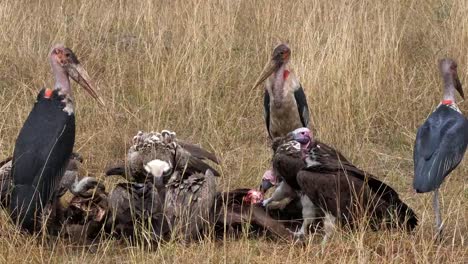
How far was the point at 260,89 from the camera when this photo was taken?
7.65 meters

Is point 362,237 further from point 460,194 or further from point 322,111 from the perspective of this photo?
point 322,111

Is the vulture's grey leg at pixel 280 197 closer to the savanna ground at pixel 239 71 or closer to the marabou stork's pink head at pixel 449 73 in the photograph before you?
the savanna ground at pixel 239 71

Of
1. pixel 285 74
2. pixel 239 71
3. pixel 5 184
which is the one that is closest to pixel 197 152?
pixel 5 184

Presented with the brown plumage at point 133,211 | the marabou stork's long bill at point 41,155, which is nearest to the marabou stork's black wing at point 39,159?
the marabou stork's long bill at point 41,155

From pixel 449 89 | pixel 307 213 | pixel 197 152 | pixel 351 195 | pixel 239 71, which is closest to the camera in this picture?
pixel 351 195

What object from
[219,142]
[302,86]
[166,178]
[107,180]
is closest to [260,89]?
[302,86]

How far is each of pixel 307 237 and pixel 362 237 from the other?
478 mm

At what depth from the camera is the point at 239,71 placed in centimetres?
767

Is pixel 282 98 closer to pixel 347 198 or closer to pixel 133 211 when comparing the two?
pixel 347 198

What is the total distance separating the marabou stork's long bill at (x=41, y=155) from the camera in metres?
4.65

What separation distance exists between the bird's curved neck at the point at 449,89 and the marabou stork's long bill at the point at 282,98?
1.13 m

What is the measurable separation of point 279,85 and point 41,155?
251 cm

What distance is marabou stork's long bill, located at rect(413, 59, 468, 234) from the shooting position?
15.9 ft

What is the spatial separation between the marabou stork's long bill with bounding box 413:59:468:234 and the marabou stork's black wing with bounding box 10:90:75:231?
173cm
